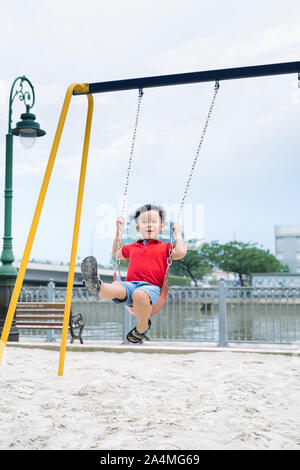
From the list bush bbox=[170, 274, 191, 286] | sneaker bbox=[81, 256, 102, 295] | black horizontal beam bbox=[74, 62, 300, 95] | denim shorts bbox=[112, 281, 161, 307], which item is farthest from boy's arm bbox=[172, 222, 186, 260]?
bush bbox=[170, 274, 191, 286]

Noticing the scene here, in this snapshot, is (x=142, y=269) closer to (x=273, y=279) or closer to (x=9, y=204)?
(x=9, y=204)

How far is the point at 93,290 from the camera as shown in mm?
4453

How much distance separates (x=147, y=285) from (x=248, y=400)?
4.62ft

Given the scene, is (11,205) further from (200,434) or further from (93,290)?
(200,434)

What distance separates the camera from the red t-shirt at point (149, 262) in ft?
16.4

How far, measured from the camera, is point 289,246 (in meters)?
118

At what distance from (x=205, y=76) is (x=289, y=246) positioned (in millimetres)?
116591

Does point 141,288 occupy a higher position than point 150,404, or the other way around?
point 141,288

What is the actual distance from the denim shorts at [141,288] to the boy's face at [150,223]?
1.94 feet

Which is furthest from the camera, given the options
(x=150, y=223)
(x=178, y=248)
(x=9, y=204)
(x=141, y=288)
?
(x=9, y=204)

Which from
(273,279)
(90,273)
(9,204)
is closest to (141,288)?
(90,273)

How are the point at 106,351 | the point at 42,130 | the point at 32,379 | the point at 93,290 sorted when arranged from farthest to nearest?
the point at 42,130 → the point at 106,351 → the point at 32,379 → the point at 93,290
